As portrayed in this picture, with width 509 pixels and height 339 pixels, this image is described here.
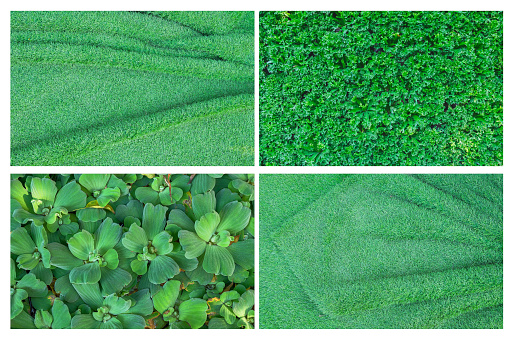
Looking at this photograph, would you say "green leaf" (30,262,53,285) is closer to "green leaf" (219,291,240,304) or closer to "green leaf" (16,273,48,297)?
"green leaf" (16,273,48,297)

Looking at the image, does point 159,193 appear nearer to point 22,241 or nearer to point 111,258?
point 111,258

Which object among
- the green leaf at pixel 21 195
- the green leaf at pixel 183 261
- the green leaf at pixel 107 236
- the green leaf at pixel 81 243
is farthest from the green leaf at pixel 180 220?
the green leaf at pixel 21 195

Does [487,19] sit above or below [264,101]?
above

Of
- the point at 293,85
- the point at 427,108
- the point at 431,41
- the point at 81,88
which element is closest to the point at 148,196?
the point at 81,88

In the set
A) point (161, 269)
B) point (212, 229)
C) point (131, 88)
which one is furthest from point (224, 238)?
point (131, 88)

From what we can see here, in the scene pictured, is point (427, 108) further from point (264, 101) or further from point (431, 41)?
point (264, 101)

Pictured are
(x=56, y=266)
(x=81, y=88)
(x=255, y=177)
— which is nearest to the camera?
(x=56, y=266)
